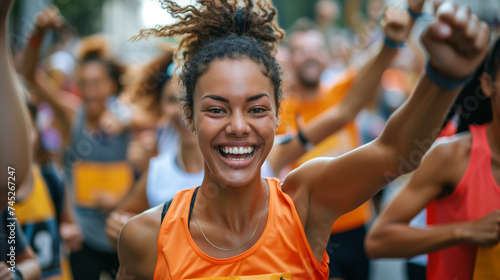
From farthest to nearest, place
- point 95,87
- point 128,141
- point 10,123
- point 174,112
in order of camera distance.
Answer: point 95,87 < point 128,141 < point 174,112 < point 10,123

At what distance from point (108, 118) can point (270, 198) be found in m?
3.59

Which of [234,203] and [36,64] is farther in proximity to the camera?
[36,64]

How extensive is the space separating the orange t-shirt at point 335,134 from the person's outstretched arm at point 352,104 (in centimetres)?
94

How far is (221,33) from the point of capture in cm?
220

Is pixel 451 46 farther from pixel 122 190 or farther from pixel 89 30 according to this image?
pixel 89 30

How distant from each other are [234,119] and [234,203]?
1.21 feet

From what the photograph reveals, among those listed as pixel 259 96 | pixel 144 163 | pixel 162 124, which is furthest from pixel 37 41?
pixel 259 96

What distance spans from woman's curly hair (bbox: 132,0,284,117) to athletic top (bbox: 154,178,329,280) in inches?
19.8

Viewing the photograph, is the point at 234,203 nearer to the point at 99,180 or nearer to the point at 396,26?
the point at 396,26

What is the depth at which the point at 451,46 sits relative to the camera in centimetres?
136

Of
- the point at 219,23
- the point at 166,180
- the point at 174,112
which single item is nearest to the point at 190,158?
the point at 166,180

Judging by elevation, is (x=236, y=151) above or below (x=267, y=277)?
above

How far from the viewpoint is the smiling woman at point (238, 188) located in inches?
76.2

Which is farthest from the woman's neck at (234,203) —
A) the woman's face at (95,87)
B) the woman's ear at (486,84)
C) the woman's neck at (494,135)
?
the woman's face at (95,87)
